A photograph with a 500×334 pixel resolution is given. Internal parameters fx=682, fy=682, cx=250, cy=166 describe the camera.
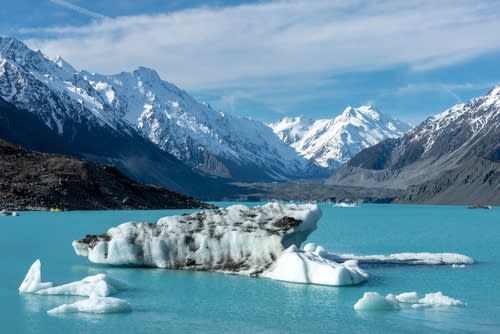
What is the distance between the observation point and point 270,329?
2448 cm

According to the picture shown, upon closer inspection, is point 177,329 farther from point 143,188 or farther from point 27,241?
point 143,188

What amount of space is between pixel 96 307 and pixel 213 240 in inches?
469

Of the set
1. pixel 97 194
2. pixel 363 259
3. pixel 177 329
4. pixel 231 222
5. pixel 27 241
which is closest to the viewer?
pixel 177 329

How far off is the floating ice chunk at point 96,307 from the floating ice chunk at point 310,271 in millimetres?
10054

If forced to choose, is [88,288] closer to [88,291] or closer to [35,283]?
[88,291]

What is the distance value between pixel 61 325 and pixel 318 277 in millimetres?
13945

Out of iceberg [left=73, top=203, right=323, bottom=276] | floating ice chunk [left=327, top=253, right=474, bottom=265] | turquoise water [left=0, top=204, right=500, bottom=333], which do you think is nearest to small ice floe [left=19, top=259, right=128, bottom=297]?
turquoise water [left=0, top=204, right=500, bottom=333]

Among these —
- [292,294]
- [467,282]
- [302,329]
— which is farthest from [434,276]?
[302,329]

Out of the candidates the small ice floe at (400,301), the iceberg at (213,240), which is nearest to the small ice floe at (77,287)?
the iceberg at (213,240)

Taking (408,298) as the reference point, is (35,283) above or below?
above

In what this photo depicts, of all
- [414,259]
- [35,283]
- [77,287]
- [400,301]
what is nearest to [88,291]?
[77,287]

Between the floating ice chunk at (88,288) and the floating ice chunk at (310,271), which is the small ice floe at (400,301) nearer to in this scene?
the floating ice chunk at (310,271)

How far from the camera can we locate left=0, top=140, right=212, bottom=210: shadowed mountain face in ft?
455

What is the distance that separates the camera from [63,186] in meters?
149
